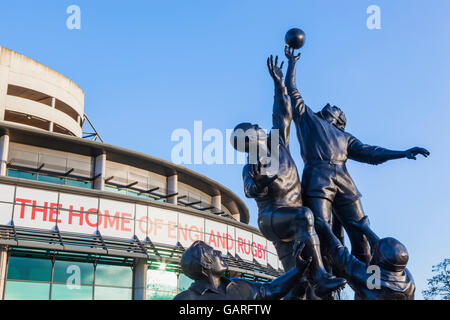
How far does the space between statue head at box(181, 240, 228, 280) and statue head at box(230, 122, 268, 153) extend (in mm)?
1441

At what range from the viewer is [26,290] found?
21219mm

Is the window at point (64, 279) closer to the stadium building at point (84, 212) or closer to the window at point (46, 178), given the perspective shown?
the stadium building at point (84, 212)

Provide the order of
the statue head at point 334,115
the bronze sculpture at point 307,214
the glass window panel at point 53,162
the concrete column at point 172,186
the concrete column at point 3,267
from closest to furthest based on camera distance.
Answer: the bronze sculpture at point 307,214, the statue head at point 334,115, the concrete column at point 3,267, the glass window panel at point 53,162, the concrete column at point 172,186

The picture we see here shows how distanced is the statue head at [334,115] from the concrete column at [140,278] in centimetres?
1901

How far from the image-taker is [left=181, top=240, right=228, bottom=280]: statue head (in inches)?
146

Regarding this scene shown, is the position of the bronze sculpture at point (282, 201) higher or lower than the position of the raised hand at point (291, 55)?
lower

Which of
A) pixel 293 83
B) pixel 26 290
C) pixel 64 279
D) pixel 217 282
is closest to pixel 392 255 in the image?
pixel 217 282

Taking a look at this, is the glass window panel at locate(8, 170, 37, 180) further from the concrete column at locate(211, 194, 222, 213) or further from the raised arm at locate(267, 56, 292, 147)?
the raised arm at locate(267, 56, 292, 147)

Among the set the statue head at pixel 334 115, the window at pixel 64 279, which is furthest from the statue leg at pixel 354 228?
the window at pixel 64 279

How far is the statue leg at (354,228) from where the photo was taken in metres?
5.38

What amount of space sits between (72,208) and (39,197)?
1.51m

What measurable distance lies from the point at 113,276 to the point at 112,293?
0.79m

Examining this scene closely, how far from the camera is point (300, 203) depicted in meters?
5.21
